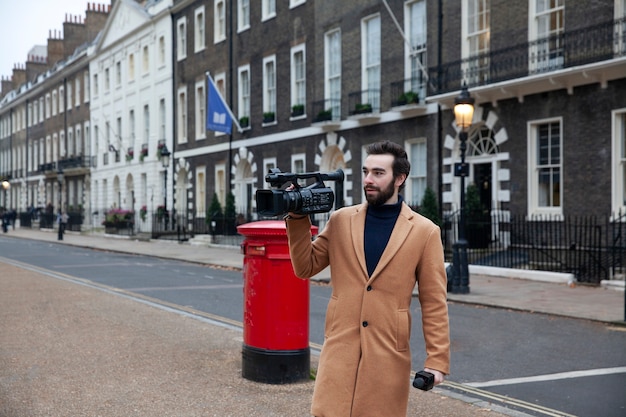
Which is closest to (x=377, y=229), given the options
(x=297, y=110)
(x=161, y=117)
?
(x=297, y=110)

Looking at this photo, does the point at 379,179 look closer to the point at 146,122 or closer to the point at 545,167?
the point at 545,167

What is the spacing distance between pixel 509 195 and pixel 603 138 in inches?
127

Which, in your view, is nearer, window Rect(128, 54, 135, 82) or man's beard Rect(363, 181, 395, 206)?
man's beard Rect(363, 181, 395, 206)

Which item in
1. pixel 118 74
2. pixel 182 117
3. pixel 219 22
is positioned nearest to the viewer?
pixel 219 22

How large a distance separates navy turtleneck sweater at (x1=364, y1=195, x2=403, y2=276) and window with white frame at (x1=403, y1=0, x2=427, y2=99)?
1996cm

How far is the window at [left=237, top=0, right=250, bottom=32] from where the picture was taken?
34316 millimetres

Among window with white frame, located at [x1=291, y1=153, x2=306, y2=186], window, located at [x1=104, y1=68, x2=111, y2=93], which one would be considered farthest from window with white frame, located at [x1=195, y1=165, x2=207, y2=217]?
window, located at [x1=104, y1=68, x2=111, y2=93]

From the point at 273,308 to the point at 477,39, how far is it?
16.6 meters

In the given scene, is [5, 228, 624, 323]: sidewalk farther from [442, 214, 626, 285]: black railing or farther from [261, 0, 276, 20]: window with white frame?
[261, 0, 276, 20]: window with white frame

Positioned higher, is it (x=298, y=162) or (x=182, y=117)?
(x=182, y=117)

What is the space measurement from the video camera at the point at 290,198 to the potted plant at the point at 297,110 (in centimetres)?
2631

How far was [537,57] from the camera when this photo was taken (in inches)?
758

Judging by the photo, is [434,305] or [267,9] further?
[267,9]

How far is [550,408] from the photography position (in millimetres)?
6352
